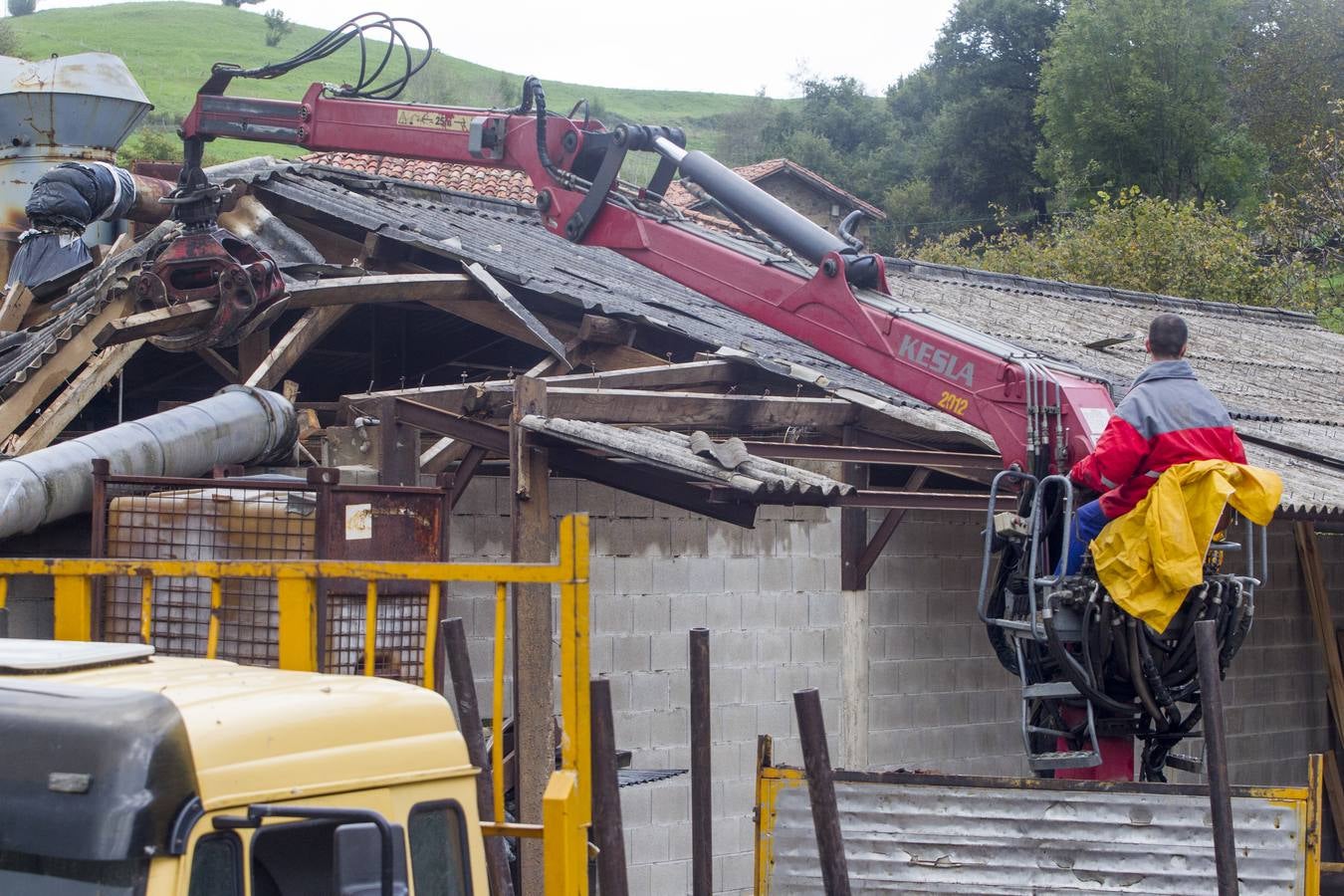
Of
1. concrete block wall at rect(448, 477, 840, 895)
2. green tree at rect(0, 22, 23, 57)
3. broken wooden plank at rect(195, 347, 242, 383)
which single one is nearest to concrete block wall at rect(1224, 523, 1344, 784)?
concrete block wall at rect(448, 477, 840, 895)

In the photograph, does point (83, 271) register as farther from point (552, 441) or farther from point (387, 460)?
point (552, 441)

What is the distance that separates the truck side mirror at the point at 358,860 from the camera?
2.83 m

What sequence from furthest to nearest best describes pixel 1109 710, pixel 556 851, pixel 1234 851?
pixel 1109 710 < pixel 1234 851 < pixel 556 851

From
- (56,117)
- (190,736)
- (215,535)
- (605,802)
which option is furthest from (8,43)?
(190,736)

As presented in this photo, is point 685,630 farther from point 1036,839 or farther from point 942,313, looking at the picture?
point 942,313

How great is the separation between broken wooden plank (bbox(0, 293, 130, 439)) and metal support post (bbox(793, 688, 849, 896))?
5172 millimetres

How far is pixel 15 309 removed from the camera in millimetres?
10672

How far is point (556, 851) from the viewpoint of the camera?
355cm

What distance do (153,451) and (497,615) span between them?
12.1 ft

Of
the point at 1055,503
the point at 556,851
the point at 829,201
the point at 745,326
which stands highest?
the point at 829,201

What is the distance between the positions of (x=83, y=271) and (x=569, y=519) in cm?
835

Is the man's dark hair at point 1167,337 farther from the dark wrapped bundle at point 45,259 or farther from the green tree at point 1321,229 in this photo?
the green tree at point 1321,229

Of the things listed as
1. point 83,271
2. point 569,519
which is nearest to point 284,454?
point 83,271

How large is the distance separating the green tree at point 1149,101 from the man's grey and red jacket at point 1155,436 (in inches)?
1534
